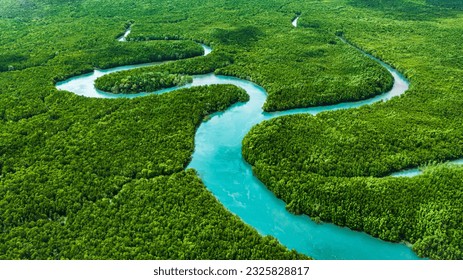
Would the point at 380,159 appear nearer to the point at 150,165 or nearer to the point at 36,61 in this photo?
the point at 150,165

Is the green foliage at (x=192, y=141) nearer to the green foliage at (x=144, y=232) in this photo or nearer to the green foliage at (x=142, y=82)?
the green foliage at (x=144, y=232)

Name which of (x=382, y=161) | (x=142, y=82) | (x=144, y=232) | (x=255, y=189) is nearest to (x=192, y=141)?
(x=255, y=189)

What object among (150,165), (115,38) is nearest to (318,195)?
(150,165)

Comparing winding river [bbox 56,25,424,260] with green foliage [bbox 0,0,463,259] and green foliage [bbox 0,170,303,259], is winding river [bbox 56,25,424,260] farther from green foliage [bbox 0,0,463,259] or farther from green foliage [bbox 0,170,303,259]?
green foliage [bbox 0,170,303,259]

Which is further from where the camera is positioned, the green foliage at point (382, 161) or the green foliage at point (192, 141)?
the green foliage at point (382, 161)

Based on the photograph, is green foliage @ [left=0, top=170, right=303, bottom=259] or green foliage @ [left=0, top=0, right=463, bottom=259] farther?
green foliage @ [left=0, top=0, right=463, bottom=259]

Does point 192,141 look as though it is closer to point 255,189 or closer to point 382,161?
point 255,189

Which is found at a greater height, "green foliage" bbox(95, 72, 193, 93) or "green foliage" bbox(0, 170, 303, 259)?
"green foliage" bbox(95, 72, 193, 93)

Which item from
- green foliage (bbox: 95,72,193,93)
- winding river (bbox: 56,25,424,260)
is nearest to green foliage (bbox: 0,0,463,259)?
winding river (bbox: 56,25,424,260)

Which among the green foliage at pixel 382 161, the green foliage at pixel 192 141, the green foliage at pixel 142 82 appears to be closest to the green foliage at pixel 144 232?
the green foliage at pixel 192 141
